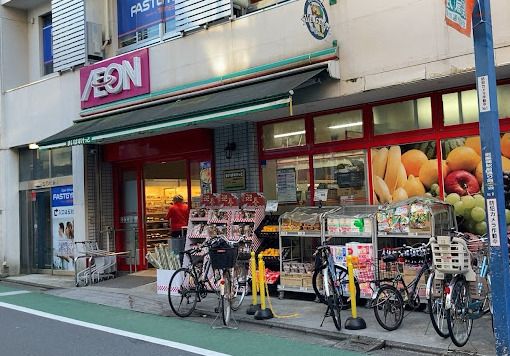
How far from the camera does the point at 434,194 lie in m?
9.10

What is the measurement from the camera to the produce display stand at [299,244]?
928cm

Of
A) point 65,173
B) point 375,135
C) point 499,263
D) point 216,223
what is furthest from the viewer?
point 65,173

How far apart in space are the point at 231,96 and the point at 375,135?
2.64 meters

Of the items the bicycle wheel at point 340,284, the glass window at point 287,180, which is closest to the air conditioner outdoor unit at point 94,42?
the glass window at point 287,180

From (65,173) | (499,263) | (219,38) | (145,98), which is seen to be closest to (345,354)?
(499,263)

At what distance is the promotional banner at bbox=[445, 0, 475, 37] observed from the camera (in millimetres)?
5773

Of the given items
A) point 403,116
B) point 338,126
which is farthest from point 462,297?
point 338,126

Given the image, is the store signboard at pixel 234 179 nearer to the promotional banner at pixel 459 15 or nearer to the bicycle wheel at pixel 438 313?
the bicycle wheel at pixel 438 313

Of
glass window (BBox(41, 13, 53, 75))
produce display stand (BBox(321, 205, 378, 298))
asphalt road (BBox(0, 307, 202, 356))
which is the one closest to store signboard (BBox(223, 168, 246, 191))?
produce display stand (BBox(321, 205, 378, 298))

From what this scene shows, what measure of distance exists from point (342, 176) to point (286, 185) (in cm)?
128

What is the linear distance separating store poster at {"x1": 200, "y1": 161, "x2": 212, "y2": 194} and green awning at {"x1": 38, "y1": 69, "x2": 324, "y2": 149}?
63.1 inches

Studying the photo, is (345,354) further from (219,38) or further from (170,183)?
(170,183)

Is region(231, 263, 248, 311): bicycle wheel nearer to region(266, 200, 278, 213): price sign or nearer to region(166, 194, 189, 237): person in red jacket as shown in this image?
region(266, 200, 278, 213): price sign

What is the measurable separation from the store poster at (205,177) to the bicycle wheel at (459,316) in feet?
21.8
